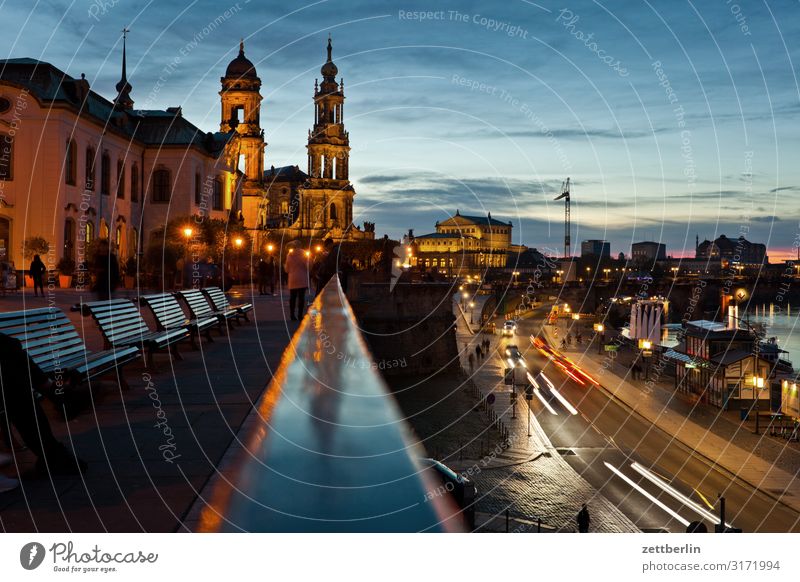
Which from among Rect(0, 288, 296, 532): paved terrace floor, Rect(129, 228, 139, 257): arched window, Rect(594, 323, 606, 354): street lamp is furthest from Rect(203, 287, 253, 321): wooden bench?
Rect(594, 323, 606, 354): street lamp

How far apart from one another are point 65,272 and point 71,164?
7213 millimetres

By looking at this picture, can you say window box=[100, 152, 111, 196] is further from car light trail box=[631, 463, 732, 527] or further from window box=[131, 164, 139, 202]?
car light trail box=[631, 463, 732, 527]

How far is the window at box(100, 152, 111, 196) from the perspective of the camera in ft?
138

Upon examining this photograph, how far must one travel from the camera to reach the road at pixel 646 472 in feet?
83.4

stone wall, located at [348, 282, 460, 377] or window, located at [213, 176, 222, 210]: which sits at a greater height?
window, located at [213, 176, 222, 210]

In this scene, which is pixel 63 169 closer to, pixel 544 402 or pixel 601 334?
pixel 544 402

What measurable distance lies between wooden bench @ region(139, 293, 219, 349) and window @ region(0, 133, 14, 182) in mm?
24580

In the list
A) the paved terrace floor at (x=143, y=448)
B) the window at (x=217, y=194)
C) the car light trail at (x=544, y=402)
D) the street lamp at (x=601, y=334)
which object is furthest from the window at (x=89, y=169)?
the street lamp at (x=601, y=334)

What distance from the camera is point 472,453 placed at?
107ft

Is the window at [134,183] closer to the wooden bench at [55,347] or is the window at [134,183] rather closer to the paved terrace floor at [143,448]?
the paved terrace floor at [143,448]

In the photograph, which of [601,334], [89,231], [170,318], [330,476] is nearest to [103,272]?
[170,318]

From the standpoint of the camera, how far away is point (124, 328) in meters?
10.3
